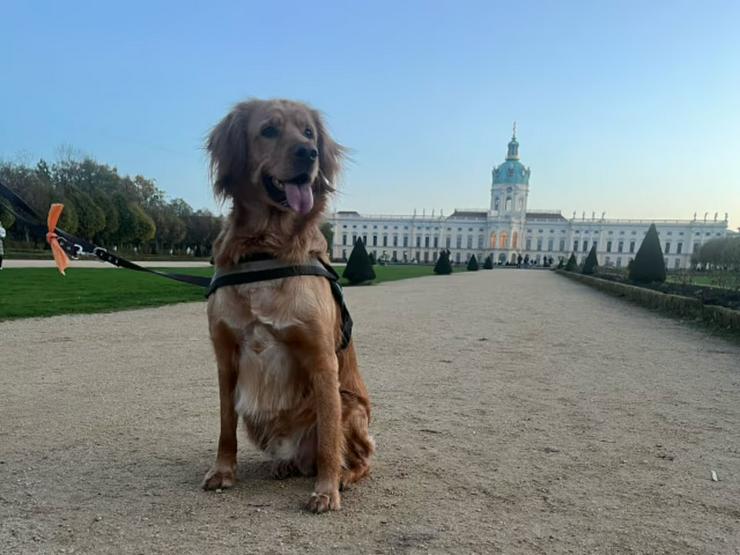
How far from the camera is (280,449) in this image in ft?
9.34

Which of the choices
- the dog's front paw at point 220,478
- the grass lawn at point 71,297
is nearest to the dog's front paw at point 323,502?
the dog's front paw at point 220,478

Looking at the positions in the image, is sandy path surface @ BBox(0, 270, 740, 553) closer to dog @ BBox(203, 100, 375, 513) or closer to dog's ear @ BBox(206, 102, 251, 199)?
dog @ BBox(203, 100, 375, 513)

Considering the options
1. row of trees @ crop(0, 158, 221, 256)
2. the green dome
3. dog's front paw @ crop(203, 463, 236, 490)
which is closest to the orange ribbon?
dog's front paw @ crop(203, 463, 236, 490)

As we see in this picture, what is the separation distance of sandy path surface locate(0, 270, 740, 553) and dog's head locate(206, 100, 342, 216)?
1619 mm

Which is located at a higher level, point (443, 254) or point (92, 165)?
point (92, 165)

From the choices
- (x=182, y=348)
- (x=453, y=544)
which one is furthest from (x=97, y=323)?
(x=453, y=544)

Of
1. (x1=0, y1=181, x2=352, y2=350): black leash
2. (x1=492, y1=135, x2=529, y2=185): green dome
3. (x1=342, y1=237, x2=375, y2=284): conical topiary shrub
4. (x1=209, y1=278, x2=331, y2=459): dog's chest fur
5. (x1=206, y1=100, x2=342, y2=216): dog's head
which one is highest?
(x1=492, y1=135, x2=529, y2=185): green dome

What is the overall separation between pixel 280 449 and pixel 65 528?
3.46 ft

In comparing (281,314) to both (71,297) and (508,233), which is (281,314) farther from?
(508,233)

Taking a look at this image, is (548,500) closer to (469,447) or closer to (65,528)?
(469,447)

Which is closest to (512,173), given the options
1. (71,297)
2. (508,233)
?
(508,233)

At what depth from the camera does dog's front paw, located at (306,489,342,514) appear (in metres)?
2.56

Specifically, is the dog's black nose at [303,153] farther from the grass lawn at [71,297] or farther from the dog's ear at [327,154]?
the grass lawn at [71,297]

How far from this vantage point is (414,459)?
3375mm
